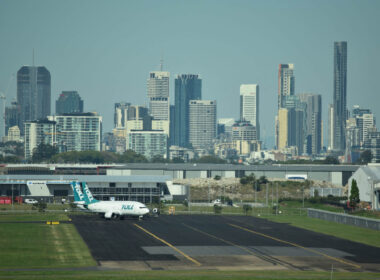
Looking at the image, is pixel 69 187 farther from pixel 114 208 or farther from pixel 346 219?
pixel 346 219

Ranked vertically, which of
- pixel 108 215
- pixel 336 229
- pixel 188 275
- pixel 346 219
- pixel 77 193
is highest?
pixel 77 193

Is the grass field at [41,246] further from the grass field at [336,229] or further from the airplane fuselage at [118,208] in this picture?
the grass field at [336,229]

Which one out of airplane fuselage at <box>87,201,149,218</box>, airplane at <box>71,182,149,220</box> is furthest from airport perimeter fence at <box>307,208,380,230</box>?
airplane fuselage at <box>87,201,149,218</box>

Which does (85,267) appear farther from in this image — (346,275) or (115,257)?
(346,275)

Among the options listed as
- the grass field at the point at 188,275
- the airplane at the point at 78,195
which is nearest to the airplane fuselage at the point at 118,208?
the airplane at the point at 78,195

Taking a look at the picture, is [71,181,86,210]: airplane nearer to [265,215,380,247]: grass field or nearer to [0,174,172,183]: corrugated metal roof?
[265,215,380,247]: grass field

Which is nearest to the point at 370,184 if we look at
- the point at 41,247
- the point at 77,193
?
the point at 77,193

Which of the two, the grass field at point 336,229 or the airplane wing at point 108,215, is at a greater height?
the airplane wing at point 108,215
